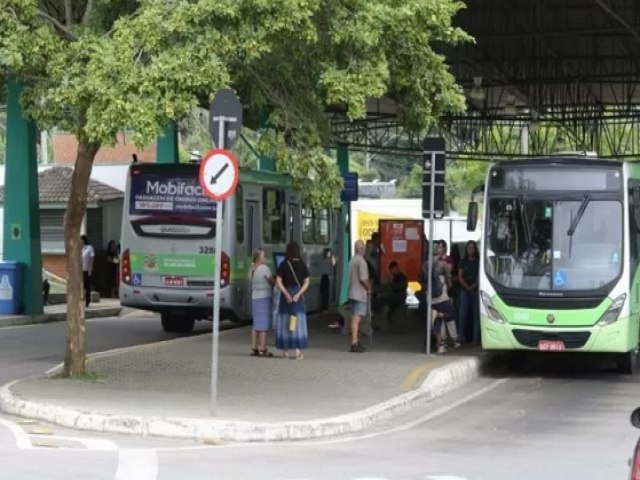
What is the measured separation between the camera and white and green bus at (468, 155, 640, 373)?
58.2 ft

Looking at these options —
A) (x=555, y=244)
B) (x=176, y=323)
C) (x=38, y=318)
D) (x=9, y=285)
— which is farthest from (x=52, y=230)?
(x=555, y=244)

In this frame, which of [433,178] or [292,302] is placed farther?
[433,178]

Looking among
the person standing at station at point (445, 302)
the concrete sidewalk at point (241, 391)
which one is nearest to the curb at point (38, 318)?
the concrete sidewalk at point (241, 391)

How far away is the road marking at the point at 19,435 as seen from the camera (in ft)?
36.1

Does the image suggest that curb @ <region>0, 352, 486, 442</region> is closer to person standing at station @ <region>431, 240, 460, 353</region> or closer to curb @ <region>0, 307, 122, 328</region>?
person standing at station @ <region>431, 240, 460, 353</region>

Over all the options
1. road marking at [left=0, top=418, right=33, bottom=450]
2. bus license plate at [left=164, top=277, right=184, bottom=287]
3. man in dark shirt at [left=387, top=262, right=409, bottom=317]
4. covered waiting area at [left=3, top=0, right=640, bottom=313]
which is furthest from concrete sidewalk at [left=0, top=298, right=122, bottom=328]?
road marking at [left=0, top=418, right=33, bottom=450]

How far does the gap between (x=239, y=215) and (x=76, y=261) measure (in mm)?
8185

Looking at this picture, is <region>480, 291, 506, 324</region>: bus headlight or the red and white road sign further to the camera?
<region>480, 291, 506, 324</region>: bus headlight

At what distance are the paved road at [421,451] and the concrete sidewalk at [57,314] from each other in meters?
13.9

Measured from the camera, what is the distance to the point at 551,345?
58.4ft

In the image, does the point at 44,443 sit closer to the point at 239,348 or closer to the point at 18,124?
the point at 239,348

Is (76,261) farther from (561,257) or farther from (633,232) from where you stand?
(633,232)

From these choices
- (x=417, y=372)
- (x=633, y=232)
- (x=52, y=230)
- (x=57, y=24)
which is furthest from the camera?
(x=52, y=230)

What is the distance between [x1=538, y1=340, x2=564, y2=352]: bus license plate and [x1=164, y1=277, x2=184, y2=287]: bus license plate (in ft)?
25.5
